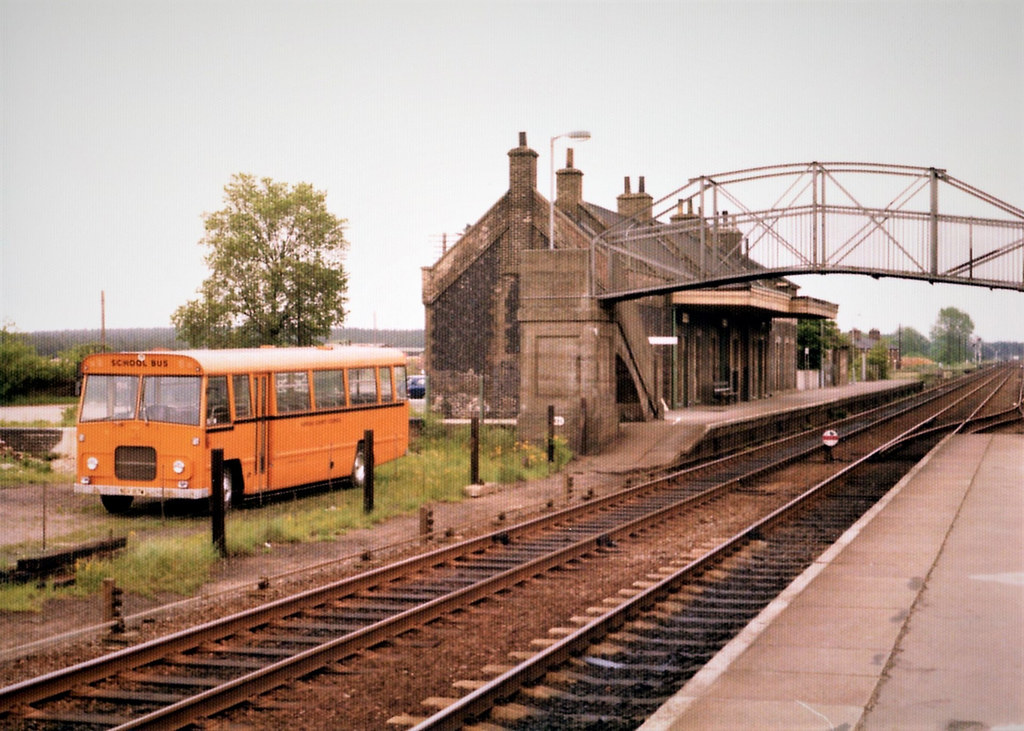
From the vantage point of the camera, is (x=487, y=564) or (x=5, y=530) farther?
(x=5, y=530)

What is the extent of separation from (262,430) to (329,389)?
1968 millimetres

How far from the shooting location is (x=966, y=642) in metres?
8.26

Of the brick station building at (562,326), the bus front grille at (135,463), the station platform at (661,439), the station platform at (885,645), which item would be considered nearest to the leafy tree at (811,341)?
the brick station building at (562,326)

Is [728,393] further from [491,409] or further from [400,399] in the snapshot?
[400,399]

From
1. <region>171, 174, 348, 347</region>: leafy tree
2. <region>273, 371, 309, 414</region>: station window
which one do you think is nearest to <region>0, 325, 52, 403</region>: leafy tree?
<region>171, 174, 348, 347</region>: leafy tree

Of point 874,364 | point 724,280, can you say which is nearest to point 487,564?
point 724,280

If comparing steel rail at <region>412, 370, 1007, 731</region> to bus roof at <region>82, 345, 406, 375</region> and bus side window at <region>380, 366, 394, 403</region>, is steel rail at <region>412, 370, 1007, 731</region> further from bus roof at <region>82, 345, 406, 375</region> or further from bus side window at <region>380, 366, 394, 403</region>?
bus side window at <region>380, 366, 394, 403</region>

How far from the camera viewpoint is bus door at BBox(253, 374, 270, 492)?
1675 cm

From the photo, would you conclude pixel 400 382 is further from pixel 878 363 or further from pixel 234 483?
pixel 878 363

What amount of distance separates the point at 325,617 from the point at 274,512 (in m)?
6.91

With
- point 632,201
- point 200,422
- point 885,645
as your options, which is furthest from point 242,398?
point 632,201

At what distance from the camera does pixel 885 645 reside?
8.26 m

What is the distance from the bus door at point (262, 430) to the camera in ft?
55.0

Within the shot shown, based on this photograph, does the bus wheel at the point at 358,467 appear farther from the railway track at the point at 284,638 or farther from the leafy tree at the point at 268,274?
the leafy tree at the point at 268,274
